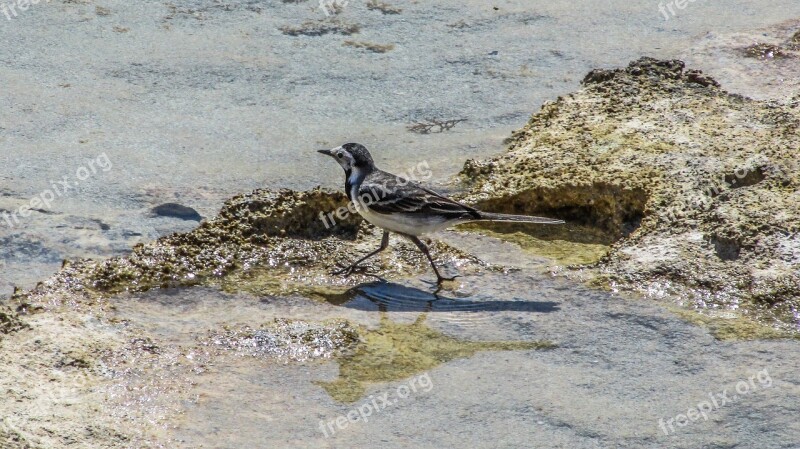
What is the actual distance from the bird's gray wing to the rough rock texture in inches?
18.6

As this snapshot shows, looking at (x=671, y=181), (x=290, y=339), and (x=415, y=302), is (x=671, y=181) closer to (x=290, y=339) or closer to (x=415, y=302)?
(x=415, y=302)

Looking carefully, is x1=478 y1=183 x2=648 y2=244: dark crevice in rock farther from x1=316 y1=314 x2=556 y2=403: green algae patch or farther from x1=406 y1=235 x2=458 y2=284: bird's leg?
x1=316 y1=314 x2=556 y2=403: green algae patch

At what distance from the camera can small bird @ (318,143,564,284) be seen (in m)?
7.09

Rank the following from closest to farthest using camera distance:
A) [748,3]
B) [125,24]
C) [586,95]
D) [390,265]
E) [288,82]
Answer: [390,265] → [586,95] → [288,82] → [125,24] → [748,3]

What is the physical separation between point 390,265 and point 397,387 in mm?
1603

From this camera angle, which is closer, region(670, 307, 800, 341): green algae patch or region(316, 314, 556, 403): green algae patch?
region(316, 314, 556, 403): green algae patch

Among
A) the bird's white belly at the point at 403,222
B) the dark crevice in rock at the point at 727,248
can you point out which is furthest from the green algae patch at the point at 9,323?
the dark crevice in rock at the point at 727,248

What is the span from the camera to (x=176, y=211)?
24.0 feet

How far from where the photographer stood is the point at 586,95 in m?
8.54

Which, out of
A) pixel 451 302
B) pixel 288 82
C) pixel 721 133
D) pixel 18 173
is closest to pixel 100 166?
pixel 18 173

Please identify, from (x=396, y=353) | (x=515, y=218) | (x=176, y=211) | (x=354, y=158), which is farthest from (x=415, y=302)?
(x=176, y=211)

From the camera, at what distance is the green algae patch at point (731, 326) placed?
618 centimetres

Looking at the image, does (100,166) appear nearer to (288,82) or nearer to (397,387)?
(288,82)

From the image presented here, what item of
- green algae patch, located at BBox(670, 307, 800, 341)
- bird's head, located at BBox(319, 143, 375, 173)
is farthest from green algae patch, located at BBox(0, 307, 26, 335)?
green algae patch, located at BBox(670, 307, 800, 341)
